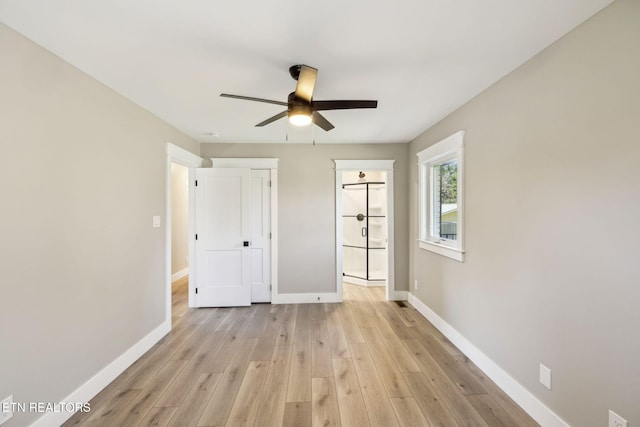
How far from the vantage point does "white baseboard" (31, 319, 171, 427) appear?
1672mm

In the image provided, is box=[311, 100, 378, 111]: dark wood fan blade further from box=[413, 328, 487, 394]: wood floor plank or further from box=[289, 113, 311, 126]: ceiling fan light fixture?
box=[413, 328, 487, 394]: wood floor plank

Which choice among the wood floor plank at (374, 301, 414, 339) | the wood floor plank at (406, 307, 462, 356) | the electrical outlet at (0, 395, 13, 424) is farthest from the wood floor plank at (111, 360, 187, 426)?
the wood floor plank at (406, 307, 462, 356)

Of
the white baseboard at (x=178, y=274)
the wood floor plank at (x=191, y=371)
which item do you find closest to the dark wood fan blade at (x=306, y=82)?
the wood floor plank at (x=191, y=371)

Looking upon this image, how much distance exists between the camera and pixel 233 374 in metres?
2.27

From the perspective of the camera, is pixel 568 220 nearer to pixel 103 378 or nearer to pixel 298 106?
pixel 298 106

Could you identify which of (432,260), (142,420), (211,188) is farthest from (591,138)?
(211,188)

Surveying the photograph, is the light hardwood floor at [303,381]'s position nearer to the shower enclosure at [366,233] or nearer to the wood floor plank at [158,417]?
the wood floor plank at [158,417]

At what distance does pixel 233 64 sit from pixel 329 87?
0.78 meters

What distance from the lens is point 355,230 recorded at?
545 centimetres

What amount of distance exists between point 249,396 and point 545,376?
81.3 inches

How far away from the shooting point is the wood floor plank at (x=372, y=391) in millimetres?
1765

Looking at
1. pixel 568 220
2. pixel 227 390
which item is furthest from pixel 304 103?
pixel 227 390

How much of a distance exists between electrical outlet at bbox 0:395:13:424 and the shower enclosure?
14.6 feet

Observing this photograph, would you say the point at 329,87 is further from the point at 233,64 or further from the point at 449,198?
the point at 449,198
